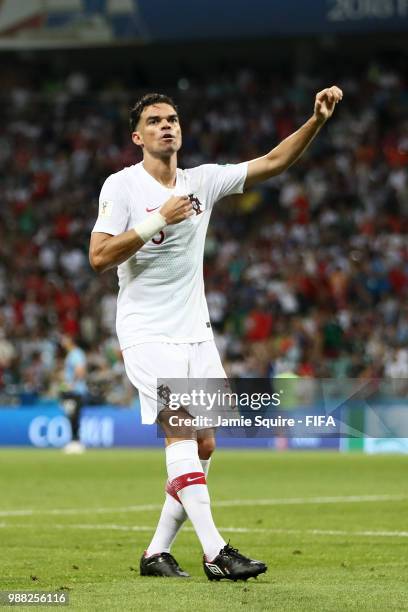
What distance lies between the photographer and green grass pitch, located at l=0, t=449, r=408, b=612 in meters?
6.44

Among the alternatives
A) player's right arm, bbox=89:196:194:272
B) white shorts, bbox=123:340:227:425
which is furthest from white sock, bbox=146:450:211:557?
player's right arm, bbox=89:196:194:272

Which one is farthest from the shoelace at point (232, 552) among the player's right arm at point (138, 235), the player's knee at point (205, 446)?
the player's right arm at point (138, 235)

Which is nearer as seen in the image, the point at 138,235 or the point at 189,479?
the point at 138,235

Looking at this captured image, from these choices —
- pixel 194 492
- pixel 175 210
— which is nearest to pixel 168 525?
pixel 194 492

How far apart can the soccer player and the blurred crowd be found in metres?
15.7

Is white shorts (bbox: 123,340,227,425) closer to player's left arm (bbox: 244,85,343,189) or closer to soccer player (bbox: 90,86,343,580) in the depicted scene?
soccer player (bbox: 90,86,343,580)

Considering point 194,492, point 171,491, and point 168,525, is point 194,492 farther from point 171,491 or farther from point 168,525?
point 168,525

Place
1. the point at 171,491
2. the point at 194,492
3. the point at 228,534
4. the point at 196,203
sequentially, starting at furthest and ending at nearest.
→ the point at 228,534, the point at 196,203, the point at 171,491, the point at 194,492

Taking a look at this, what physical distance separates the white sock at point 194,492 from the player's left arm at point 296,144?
1.57 m

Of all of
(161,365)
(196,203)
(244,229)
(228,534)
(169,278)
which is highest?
(244,229)

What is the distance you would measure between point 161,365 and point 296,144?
4.70ft

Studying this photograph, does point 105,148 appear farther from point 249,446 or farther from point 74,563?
point 74,563

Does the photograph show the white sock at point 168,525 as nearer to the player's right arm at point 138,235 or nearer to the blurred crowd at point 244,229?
the player's right arm at point 138,235

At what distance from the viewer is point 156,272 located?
7348 millimetres
